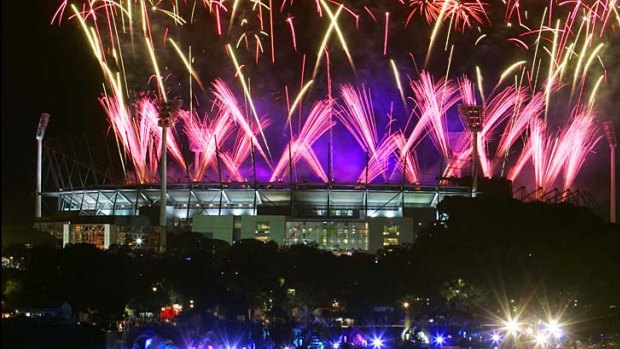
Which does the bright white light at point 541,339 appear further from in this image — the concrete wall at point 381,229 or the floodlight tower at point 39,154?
the floodlight tower at point 39,154

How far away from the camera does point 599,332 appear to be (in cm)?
4550

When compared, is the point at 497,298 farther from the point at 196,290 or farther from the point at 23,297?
the point at 23,297

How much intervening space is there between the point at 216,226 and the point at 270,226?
21.3ft

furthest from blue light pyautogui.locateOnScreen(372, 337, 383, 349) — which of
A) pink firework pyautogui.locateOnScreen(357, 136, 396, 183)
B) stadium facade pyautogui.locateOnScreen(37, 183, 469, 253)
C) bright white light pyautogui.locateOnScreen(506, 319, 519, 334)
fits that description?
stadium facade pyautogui.locateOnScreen(37, 183, 469, 253)

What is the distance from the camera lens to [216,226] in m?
93.3

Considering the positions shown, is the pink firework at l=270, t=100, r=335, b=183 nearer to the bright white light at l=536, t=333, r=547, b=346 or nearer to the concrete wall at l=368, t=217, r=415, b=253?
the concrete wall at l=368, t=217, r=415, b=253

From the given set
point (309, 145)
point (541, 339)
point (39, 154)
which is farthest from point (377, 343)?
point (39, 154)

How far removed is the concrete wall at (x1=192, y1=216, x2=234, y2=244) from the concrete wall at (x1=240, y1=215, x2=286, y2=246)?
1.95 metres

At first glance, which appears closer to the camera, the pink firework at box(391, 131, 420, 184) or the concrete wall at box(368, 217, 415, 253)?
the pink firework at box(391, 131, 420, 184)

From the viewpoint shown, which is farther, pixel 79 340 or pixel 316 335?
pixel 316 335

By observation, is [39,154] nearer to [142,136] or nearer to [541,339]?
[142,136]

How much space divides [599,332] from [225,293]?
2864 cm

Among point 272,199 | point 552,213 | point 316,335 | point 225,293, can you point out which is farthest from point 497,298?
point 272,199

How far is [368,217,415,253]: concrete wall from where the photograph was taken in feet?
304
